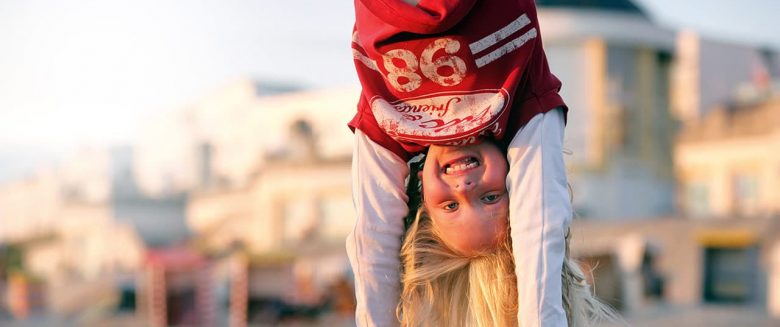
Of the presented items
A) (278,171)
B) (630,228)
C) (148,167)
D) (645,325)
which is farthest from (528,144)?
(148,167)

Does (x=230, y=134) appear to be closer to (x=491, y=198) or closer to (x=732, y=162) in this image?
(x=732, y=162)

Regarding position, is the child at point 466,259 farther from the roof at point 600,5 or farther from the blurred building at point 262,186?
the roof at point 600,5

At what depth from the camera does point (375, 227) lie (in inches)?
160

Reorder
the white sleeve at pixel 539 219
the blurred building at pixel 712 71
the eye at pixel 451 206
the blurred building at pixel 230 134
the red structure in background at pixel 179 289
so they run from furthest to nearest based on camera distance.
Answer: the blurred building at pixel 712 71 < the blurred building at pixel 230 134 < the red structure in background at pixel 179 289 < the eye at pixel 451 206 < the white sleeve at pixel 539 219

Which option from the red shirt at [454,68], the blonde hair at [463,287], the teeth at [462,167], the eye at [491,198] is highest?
the red shirt at [454,68]

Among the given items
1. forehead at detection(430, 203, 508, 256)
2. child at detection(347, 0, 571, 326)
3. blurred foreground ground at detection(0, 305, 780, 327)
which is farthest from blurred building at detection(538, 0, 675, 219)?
child at detection(347, 0, 571, 326)

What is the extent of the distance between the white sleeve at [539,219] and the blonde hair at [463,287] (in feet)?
0.55

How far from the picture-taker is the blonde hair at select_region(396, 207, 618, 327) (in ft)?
13.1

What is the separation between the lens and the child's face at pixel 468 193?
3.97 meters

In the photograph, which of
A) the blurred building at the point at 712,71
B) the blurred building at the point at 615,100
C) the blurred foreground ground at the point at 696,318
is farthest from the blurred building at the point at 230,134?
the blurred foreground ground at the point at 696,318

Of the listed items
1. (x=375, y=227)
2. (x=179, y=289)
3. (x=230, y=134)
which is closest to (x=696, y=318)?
(x=179, y=289)

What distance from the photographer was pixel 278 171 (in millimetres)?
42125

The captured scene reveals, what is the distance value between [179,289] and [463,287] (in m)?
16.9

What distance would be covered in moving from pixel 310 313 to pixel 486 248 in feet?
55.0
